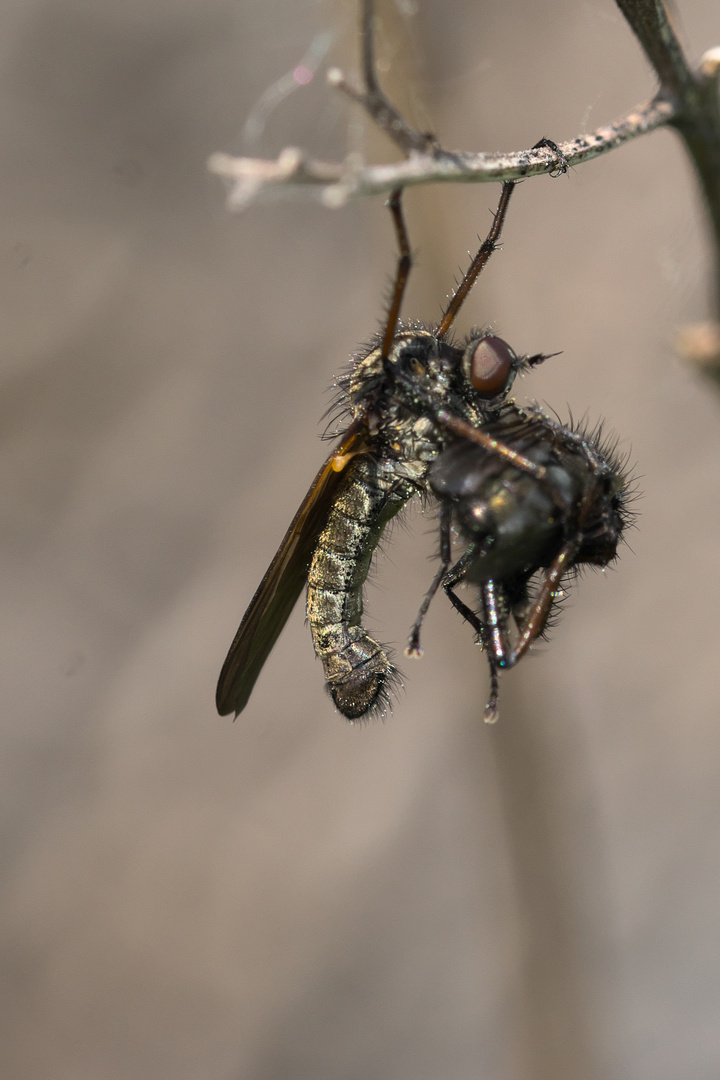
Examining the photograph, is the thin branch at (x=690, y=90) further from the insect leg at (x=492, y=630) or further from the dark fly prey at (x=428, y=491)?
the insect leg at (x=492, y=630)

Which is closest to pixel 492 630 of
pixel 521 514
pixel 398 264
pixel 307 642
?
pixel 521 514

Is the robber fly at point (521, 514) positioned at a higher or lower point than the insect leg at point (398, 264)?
lower

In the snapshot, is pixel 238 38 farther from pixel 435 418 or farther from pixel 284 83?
pixel 435 418

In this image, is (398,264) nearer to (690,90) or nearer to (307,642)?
(690,90)

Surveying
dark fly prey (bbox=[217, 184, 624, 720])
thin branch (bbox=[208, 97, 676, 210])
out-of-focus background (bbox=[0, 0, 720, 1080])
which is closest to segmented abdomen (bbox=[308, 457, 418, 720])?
dark fly prey (bbox=[217, 184, 624, 720])

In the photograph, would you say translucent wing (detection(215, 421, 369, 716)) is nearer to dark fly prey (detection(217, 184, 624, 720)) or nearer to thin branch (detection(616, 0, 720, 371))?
dark fly prey (detection(217, 184, 624, 720))

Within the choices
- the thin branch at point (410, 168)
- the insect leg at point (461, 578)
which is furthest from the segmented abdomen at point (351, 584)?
the thin branch at point (410, 168)

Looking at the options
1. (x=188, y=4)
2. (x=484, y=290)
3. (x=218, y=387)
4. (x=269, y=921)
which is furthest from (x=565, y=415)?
(x=269, y=921)
